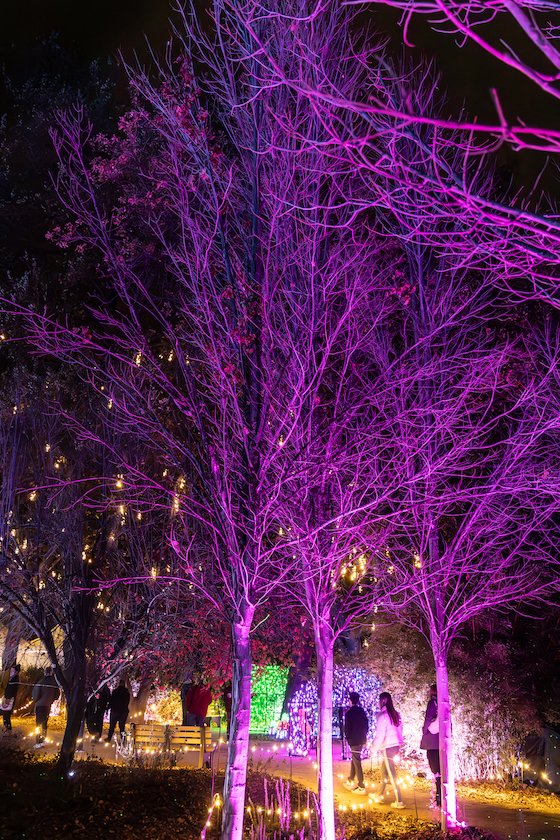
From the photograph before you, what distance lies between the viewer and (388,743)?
1064 cm

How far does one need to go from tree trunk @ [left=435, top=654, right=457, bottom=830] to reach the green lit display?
11175 mm

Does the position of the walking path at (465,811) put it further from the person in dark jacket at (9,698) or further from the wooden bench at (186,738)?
the person in dark jacket at (9,698)

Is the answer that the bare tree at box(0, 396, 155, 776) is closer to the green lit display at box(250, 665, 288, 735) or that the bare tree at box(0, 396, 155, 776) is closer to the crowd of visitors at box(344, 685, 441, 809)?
the crowd of visitors at box(344, 685, 441, 809)

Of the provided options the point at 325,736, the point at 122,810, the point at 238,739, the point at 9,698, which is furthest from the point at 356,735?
the point at 9,698

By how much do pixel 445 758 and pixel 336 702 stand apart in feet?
34.6

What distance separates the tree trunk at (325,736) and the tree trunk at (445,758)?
1826 mm

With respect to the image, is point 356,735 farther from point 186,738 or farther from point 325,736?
point 325,736

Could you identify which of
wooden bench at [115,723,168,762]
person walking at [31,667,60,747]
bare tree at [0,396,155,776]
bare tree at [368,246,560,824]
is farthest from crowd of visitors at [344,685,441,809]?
person walking at [31,667,60,747]

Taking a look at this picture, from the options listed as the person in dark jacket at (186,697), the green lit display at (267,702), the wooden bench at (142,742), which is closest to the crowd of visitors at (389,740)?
the person in dark jacket at (186,697)

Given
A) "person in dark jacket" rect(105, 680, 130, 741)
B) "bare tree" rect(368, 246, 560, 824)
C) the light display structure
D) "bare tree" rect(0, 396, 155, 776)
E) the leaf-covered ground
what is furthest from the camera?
the light display structure

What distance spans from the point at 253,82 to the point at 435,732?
30.7ft

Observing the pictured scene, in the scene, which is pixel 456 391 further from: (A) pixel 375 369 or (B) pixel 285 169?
(B) pixel 285 169

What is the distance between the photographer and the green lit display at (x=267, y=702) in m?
19.7

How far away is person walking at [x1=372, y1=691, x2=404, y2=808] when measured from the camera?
10.5m
